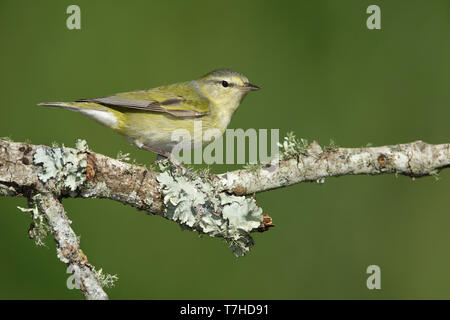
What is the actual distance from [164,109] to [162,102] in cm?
11

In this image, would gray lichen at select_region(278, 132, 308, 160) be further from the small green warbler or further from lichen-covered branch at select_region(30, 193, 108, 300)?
lichen-covered branch at select_region(30, 193, 108, 300)

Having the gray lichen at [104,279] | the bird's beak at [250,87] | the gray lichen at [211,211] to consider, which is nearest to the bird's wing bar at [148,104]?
the bird's beak at [250,87]

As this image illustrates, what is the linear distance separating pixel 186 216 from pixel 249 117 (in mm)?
1442

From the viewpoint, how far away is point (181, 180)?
104 inches

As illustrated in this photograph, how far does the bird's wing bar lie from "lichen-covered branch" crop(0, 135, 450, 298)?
1.91 ft

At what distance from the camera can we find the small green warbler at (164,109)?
3256mm

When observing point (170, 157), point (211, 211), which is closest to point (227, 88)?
point (170, 157)

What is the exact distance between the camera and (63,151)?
2.37 meters

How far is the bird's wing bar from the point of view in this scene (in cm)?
317

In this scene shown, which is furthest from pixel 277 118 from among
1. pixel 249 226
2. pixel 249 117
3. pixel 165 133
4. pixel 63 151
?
pixel 63 151

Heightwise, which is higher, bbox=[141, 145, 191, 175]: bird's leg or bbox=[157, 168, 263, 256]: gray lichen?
bbox=[141, 145, 191, 175]: bird's leg

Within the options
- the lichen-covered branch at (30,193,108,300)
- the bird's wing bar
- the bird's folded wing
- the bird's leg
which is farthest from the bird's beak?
the lichen-covered branch at (30,193,108,300)

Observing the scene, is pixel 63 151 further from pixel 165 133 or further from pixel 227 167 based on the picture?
pixel 227 167

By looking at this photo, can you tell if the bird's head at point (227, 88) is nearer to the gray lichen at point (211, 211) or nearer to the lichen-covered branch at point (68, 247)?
the gray lichen at point (211, 211)
